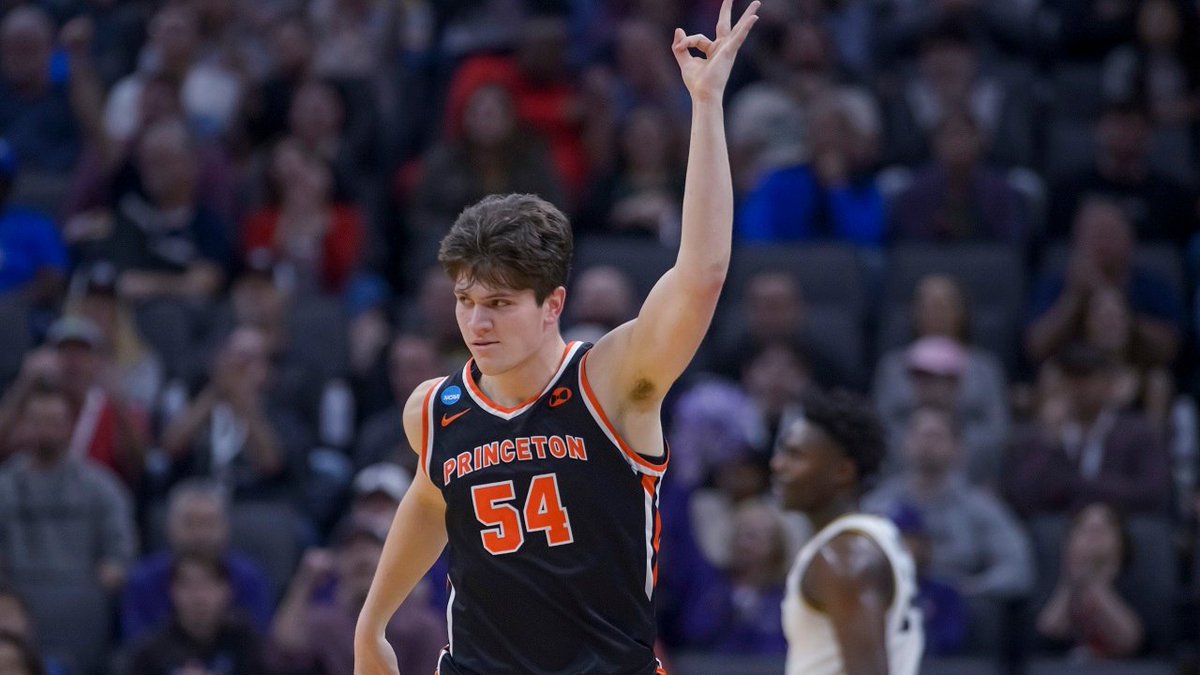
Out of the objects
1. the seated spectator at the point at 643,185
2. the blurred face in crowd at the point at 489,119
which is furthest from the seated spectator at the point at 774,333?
the blurred face in crowd at the point at 489,119

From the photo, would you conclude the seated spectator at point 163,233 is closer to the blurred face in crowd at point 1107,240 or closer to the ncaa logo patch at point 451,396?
the blurred face in crowd at point 1107,240

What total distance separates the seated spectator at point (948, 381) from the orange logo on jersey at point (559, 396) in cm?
571

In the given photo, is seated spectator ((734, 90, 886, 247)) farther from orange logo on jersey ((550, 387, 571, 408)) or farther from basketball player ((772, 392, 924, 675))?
orange logo on jersey ((550, 387, 571, 408))

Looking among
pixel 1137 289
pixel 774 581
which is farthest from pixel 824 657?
pixel 1137 289

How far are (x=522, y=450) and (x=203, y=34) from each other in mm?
9516

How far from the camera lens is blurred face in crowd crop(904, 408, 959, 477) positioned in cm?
902

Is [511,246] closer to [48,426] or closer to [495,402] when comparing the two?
[495,402]

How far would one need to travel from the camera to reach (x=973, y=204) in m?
11.1

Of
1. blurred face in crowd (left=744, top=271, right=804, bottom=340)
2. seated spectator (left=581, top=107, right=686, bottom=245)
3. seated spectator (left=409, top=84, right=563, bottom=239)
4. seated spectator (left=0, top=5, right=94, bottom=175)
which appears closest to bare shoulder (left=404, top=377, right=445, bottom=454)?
blurred face in crowd (left=744, top=271, right=804, bottom=340)

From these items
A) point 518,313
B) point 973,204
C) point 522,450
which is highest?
point 973,204

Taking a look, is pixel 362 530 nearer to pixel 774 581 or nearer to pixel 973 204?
pixel 774 581

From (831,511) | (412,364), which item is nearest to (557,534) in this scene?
(831,511)

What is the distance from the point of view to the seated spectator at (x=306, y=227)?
1112 centimetres

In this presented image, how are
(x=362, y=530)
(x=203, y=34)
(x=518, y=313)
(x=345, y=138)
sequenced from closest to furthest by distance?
(x=518, y=313) → (x=362, y=530) → (x=345, y=138) → (x=203, y=34)
